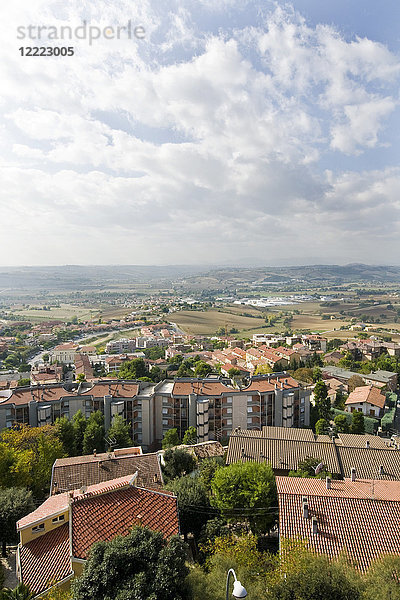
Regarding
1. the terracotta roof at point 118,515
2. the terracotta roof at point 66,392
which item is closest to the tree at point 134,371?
the terracotta roof at point 66,392

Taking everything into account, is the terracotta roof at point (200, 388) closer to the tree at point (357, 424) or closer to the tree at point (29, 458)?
the tree at point (357, 424)

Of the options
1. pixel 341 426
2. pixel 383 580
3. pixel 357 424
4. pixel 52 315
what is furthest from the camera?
pixel 52 315

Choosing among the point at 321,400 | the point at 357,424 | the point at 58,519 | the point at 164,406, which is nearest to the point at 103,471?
the point at 58,519

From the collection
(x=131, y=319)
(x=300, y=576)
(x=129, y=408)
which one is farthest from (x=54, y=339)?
(x=300, y=576)

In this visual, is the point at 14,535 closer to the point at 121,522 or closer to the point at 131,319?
the point at 121,522

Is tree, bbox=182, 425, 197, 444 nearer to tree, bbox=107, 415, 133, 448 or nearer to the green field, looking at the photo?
tree, bbox=107, 415, 133, 448

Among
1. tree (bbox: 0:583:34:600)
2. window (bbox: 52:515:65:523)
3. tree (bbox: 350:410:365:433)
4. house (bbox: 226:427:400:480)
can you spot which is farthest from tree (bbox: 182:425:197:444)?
tree (bbox: 0:583:34:600)

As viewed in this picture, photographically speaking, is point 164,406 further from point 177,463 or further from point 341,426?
point 341,426
